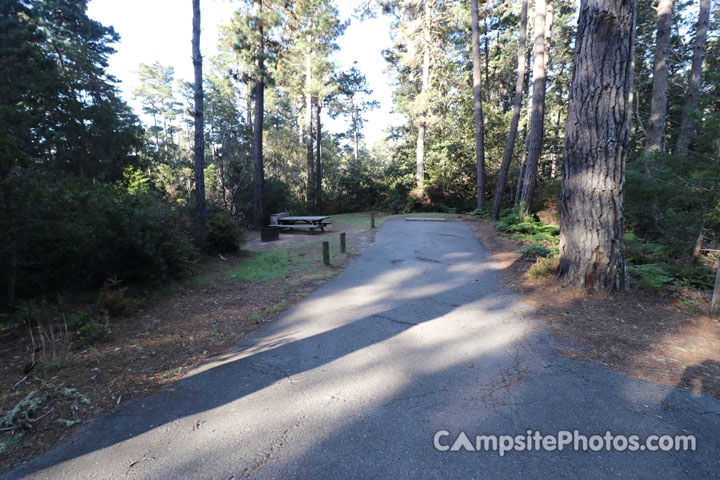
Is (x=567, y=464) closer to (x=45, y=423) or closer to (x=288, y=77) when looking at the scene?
(x=45, y=423)

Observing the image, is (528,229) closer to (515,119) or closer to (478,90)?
(515,119)

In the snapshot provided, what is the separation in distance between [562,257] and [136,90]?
55299 mm

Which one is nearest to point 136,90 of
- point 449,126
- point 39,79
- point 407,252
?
point 39,79

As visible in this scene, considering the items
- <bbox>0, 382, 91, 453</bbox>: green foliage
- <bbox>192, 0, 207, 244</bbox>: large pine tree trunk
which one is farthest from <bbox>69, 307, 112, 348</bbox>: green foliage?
<bbox>192, 0, 207, 244</bbox>: large pine tree trunk

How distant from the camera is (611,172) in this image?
16.0 ft

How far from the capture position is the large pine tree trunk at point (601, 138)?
478cm

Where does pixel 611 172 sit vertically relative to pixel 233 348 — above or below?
above

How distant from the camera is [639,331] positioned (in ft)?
12.8

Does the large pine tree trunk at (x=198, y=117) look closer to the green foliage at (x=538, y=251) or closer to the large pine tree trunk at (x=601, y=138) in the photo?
the green foliage at (x=538, y=251)

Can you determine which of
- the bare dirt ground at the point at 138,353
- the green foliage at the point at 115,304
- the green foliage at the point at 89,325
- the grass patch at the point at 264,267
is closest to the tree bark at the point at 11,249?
the bare dirt ground at the point at 138,353

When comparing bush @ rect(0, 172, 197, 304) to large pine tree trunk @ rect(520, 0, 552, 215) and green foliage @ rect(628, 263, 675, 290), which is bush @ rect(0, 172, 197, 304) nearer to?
green foliage @ rect(628, 263, 675, 290)

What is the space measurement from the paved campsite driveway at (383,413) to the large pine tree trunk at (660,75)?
41.2 ft

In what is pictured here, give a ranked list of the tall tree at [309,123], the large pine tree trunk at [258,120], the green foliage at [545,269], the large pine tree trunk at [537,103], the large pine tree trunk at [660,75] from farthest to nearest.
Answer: the tall tree at [309,123] → the large pine tree trunk at [258,120] → the large pine tree trunk at [537,103] → the large pine tree trunk at [660,75] → the green foliage at [545,269]

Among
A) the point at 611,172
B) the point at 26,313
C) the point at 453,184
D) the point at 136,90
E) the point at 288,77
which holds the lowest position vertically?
the point at 26,313
